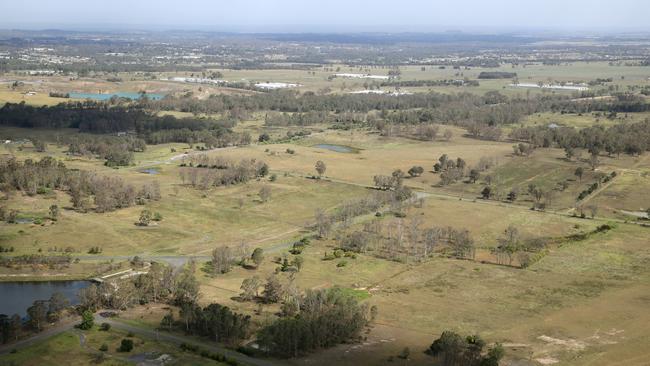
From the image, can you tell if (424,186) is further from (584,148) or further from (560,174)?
(584,148)

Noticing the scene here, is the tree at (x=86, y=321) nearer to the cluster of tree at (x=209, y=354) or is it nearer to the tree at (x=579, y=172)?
the cluster of tree at (x=209, y=354)

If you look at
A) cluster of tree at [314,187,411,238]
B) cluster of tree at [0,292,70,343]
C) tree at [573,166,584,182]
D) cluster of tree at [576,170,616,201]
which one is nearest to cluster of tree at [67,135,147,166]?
cluster of tree at [314,187,411,238]

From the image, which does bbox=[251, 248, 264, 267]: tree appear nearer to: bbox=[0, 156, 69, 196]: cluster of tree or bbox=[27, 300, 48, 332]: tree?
bbox=[27, 300, 48, 332]: tree

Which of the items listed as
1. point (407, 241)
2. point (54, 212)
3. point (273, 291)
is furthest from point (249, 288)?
point (54, 212)

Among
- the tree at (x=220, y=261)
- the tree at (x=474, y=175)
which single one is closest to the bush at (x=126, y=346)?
the tree at (x=220, y=261)

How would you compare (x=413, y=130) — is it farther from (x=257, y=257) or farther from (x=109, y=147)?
(x=257, y=257)

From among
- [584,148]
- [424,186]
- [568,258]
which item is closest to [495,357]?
[568,258]
